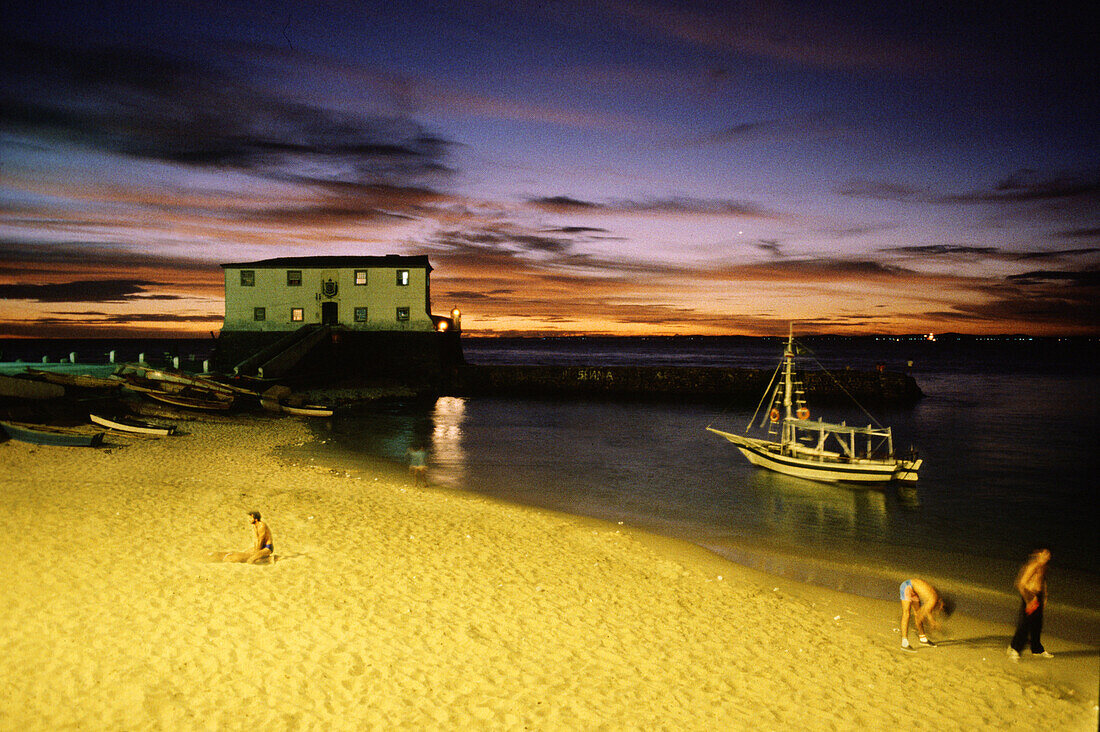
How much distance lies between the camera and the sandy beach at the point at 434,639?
762 cm

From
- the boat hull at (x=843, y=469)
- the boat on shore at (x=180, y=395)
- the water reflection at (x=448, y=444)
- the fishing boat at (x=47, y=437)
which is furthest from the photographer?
the boat on shore at (x=180, y=395)

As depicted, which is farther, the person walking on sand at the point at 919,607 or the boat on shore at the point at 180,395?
the boat on shore at the point at 180,395

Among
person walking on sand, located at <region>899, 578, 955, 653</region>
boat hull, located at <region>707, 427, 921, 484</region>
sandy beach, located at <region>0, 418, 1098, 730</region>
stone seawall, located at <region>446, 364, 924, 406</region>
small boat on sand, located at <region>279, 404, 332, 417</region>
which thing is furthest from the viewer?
stone seawall, located at <region>446, 364, 924, 406</region>

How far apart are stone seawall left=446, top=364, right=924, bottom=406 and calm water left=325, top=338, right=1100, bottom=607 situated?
9.76 meters

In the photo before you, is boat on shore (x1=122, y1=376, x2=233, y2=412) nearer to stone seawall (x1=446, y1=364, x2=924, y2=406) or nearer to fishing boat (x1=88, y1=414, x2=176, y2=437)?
fishing boat (x1=88, y1=414, x2=176, y2=437)

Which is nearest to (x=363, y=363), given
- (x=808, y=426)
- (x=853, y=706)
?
(x=808, y=426)

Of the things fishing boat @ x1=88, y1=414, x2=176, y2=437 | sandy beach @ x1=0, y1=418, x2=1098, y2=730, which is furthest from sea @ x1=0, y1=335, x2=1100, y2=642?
fishing boat @ x1=88, y1=414, x2=176, y2=437

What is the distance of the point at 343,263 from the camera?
53656 mm

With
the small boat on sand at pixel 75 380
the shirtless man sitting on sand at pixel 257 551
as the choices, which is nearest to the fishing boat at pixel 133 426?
the small boat on sand at pixel 75 380

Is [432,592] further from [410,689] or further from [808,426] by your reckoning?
[808,426]

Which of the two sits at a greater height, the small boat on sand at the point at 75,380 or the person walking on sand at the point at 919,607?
the small boat on sand at the point at 75,380

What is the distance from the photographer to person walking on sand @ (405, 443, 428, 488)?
2461cm

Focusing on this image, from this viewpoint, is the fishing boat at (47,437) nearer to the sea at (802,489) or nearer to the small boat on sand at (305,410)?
the sea at (802,489)

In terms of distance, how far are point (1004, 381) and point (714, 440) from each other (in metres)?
83.6
